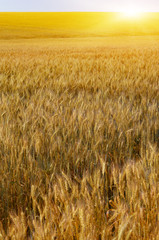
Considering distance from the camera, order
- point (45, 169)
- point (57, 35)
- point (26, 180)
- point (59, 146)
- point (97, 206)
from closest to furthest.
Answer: point (97, 206), point (26, 180), point (45, 169), point (59, 146), point (57, 35)

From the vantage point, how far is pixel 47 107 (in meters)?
2.06

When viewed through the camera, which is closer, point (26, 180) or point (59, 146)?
point (26, 180)

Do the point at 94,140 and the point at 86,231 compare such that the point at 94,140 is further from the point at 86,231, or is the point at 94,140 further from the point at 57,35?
the point at 57,35

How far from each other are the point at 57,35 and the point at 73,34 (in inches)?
89.5

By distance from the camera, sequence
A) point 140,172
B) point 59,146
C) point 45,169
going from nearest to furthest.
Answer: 1. point 140,172
2. point 45,169
3. point 59,146

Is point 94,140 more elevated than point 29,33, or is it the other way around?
point 29,33

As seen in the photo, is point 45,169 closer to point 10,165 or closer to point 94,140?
point 10,165

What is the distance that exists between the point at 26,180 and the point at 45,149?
0.27 meters

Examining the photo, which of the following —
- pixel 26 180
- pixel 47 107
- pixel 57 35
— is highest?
pixel 57 35

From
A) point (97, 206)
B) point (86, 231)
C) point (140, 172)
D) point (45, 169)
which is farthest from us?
point (45, 169)

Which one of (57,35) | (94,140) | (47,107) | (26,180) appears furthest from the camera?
(57,35)

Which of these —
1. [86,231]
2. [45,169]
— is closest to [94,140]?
[45,169]

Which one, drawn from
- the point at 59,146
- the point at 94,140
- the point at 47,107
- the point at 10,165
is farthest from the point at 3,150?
the point at 47,107

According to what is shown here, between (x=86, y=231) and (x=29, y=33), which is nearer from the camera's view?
(x=86, y=231)
